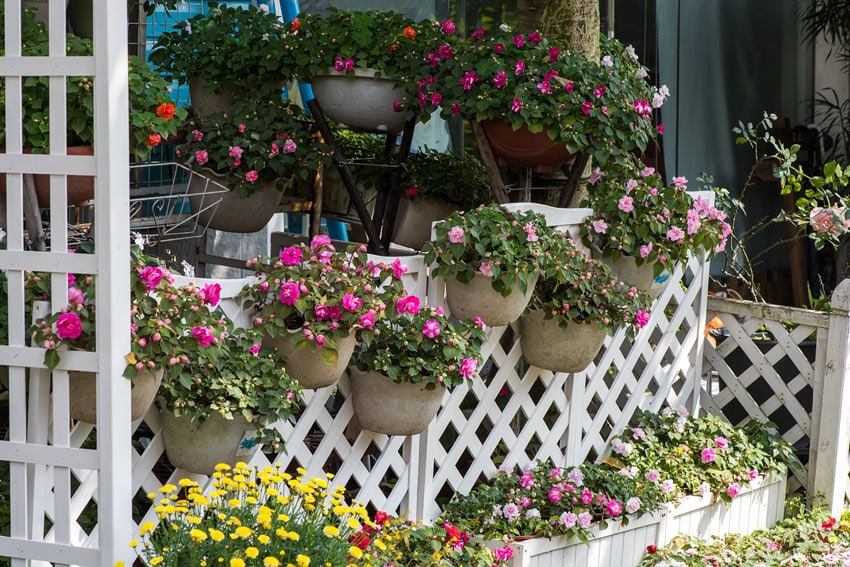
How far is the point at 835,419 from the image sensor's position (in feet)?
15.2

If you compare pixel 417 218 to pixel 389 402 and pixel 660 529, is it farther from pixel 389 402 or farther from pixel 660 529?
pixel 660 529

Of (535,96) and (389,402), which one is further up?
(535,96)

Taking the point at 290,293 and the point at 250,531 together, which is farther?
the point at 290,293

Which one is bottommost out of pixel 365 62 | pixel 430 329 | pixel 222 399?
pixel 222 399

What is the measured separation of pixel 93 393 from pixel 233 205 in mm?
1514

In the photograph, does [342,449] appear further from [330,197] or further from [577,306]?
[330,197]

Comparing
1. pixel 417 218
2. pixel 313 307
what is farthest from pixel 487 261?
pixel 417 218

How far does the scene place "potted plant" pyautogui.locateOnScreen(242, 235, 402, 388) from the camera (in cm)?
315

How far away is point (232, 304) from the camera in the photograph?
10.5ft

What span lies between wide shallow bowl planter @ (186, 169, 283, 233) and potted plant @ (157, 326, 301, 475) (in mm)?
1189

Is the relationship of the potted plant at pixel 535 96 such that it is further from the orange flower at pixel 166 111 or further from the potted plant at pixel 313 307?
the orange flower at pixel 166 111

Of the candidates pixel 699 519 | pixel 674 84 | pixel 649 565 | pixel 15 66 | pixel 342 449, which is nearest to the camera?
pixel 15 66

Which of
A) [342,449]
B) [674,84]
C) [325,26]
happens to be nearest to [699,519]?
[342,449]

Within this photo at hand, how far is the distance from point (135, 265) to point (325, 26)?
1632 millimetres
